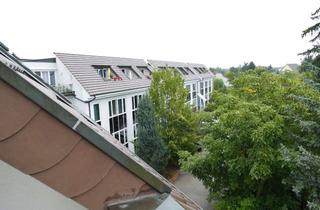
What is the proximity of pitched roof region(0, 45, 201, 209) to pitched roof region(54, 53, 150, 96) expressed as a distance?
1413 cm

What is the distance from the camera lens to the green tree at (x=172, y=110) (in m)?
17.5

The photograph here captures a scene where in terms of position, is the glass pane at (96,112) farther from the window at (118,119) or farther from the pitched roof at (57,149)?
the pitched roof at (57,149)

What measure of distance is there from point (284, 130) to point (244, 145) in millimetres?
1359

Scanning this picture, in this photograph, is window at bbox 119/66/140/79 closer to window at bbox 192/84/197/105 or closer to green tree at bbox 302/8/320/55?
window at bbox 192/84/197/105

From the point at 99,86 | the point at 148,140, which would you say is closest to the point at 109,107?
the point at 99,86

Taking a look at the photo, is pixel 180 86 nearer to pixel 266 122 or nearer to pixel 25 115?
pixel 266 122

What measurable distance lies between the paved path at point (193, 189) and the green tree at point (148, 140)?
1.96m

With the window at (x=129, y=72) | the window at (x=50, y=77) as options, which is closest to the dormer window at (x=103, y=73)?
the window at (x=129, y=72)

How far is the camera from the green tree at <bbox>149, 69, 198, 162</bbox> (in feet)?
57.5

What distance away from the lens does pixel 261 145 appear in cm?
720

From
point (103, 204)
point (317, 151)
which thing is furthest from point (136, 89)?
point (103, 204)

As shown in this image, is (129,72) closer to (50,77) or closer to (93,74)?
(93,74)

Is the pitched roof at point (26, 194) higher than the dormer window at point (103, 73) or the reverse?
higher

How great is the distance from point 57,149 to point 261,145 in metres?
7.06
